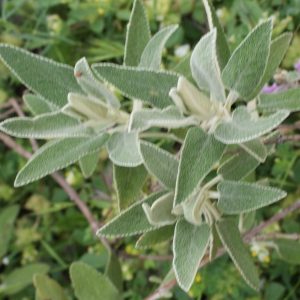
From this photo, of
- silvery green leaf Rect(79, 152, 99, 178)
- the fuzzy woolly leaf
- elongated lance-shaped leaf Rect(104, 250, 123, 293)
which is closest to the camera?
silvery green leaf Rect(79, 152, 99, 178)

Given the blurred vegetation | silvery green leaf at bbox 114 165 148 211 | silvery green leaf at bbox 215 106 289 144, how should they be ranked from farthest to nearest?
the blurred vegetation < silvery green leaf at bbox 114 165 148 211 < silvery green leaf at bbox 215 106 289 144

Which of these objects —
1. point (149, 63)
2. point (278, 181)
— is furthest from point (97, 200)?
point (149, 63)

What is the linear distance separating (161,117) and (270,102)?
7.8 inches

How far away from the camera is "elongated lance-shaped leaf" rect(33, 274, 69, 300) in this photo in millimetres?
1012

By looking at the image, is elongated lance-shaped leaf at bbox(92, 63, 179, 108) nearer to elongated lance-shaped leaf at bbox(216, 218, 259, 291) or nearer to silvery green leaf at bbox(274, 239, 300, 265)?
elongated lance-shaped leaf at bbox(216, 218, 259, 291)

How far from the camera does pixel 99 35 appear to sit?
4.74 feet

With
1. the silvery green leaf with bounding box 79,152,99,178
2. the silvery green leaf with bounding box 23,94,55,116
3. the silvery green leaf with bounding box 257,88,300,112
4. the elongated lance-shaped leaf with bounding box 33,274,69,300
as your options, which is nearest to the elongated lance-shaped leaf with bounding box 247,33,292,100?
the silvery green leaf with bounding box 257,88,300,112

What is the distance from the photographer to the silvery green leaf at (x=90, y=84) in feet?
2.10

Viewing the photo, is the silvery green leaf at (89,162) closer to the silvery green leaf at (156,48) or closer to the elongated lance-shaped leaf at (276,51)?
the silvery green leaf at (156,48)

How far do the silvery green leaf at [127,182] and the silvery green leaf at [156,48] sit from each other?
19cm

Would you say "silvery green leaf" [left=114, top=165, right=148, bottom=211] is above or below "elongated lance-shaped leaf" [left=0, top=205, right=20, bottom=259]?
above

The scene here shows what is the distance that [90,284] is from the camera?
953mm

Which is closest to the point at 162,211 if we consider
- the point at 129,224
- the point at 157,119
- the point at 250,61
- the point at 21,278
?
the point at 129,224

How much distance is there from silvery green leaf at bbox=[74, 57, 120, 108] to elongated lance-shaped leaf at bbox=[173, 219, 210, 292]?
24cm
